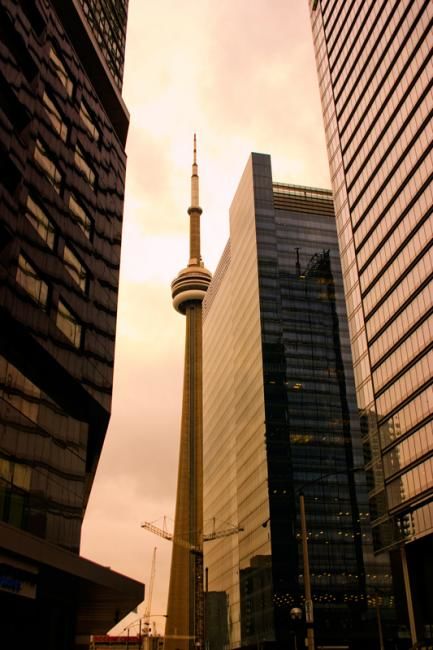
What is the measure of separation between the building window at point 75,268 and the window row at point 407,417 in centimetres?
3497

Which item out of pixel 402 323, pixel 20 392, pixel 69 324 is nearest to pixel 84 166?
pixel 69 324

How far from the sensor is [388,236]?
81062 millimetres

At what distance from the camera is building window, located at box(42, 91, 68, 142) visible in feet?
167

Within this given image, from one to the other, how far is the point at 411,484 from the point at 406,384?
992cm

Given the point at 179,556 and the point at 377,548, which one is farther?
the point at 179,556

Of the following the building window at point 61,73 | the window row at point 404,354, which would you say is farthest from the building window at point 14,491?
the window row at point 404,354

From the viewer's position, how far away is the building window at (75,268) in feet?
166

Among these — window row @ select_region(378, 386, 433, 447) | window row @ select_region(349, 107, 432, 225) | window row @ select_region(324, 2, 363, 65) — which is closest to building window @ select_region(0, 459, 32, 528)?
window row @ select_region(378, 386, 433, 447)

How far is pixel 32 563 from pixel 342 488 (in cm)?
9940

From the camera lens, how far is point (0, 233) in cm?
4141

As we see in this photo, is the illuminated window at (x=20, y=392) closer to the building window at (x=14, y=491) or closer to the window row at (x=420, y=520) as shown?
the building window at (x=14, y=491)

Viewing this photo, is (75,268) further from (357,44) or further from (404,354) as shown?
(357,44)

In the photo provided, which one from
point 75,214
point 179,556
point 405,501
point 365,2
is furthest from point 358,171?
point 179,556

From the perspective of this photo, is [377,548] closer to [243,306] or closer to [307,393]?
[307,393]
